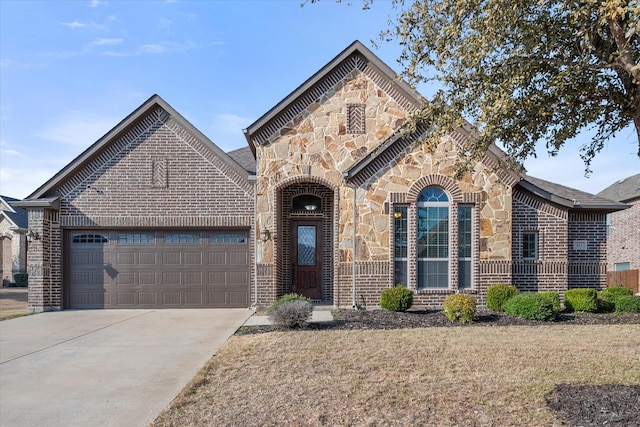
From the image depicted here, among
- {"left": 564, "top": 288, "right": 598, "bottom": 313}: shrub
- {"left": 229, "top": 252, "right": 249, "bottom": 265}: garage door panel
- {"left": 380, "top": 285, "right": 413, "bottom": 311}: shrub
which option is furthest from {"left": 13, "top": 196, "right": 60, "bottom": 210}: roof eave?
{"left": 564, "top": 288, "right": 598, "bottom": 313}: shrub

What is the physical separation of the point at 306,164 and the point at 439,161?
369cm

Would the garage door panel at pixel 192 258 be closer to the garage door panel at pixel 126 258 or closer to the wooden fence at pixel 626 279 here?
the garage door panel at pixel 126 258

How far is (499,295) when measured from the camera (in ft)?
41.3

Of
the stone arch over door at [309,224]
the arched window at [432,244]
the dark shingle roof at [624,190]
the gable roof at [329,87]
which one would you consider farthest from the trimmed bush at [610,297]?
the dark shingle roof at [624,190]

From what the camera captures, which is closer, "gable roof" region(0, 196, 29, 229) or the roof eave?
the roof eave

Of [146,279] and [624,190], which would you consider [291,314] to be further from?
[624,190]

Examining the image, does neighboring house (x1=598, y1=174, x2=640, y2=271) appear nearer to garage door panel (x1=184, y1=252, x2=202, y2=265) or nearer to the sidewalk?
the sidewalk

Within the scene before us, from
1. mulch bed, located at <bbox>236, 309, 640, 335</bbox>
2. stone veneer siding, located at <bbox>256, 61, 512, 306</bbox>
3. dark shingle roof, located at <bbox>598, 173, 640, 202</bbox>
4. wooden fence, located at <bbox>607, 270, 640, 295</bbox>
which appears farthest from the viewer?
dark shingle roof, located at <bbox>598, 173, 640, 202</bbox>

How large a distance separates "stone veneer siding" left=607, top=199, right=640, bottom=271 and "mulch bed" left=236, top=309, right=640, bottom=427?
19.8 meters

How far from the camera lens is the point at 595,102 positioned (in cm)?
757

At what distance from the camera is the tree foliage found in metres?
6.48

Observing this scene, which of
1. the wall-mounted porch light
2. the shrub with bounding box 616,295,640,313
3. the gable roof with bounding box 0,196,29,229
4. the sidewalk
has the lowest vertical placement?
the sidewalk

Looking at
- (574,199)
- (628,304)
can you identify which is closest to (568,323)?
(628,304)

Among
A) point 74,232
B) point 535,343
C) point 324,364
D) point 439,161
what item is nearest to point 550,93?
point 535,343
